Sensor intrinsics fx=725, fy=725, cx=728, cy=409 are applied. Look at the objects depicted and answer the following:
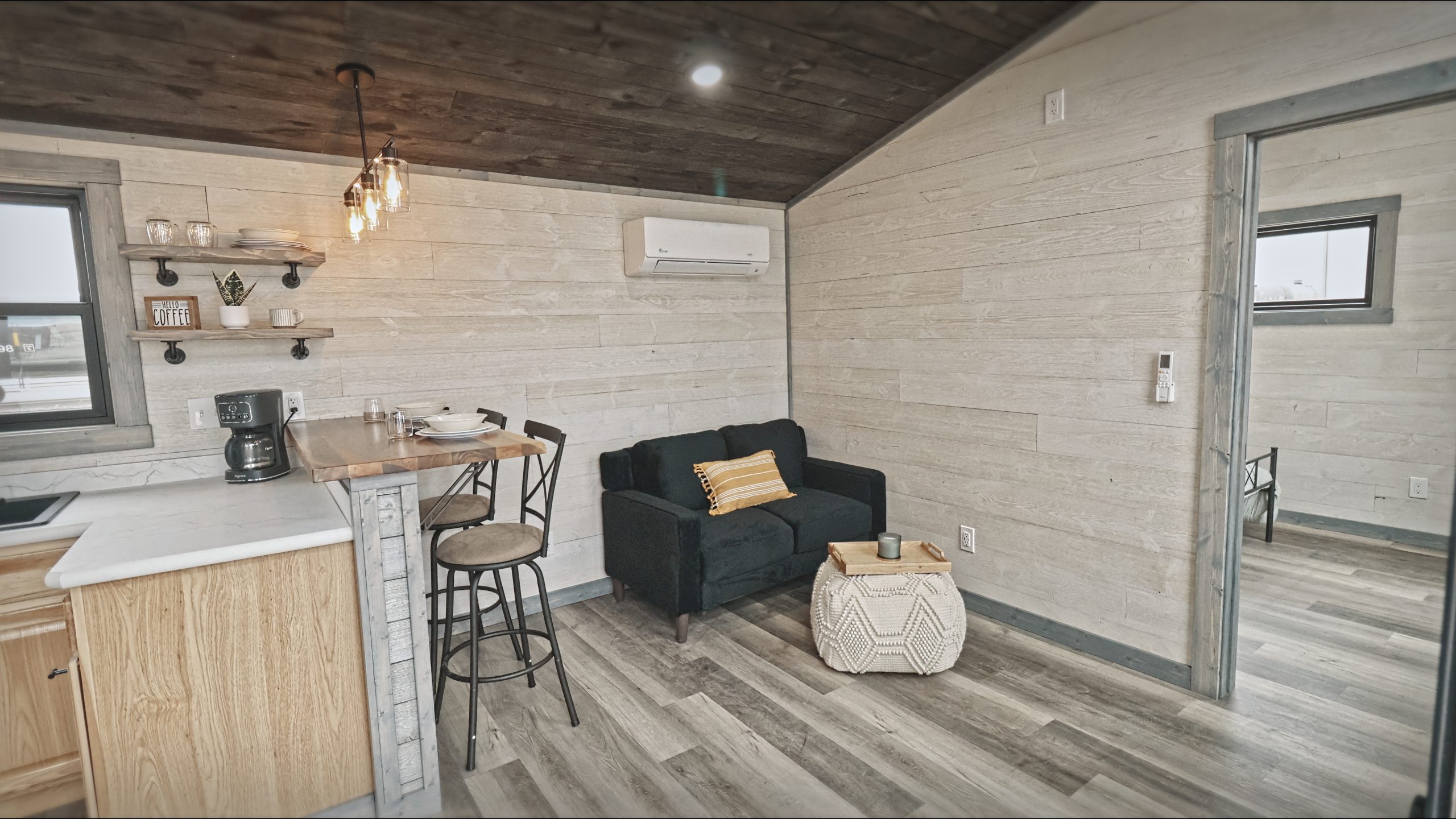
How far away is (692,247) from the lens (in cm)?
378

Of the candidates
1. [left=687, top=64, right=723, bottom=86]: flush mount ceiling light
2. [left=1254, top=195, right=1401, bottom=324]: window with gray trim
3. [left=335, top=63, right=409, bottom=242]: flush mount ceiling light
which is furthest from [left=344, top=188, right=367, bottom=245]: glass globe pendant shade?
[left=1254, top=195, right=1401, bottom=324]: window with gray trim

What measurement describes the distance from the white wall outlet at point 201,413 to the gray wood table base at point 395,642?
4.10 ft

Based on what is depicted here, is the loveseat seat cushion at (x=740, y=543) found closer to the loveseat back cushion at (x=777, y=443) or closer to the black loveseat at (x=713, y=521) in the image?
the black loveseat at (x=713, y=521)

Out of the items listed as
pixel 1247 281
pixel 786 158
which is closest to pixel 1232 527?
pixel 1247 281

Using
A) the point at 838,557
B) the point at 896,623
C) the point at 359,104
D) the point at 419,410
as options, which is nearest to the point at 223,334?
the point at 419,410

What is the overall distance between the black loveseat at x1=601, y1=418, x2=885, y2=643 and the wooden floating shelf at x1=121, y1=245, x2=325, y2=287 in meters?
1.59

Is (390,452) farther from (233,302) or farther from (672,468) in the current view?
(672,468)

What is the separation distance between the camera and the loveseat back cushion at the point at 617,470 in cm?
369

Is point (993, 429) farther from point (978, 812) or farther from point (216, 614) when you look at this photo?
point (216, 614)

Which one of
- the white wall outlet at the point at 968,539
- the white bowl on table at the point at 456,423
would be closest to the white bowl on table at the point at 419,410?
the white bowl on table at the point at 456,423

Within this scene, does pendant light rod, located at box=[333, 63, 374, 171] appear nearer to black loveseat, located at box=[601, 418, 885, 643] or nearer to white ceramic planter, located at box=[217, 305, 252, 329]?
white ceramic planter, located at box=[217, 305, 252, 329]

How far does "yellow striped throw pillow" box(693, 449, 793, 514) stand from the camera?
12.0 ft

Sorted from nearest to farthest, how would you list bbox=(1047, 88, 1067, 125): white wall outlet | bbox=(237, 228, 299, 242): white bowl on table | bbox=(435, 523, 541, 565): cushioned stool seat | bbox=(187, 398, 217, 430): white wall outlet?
1. bbox=(435, 523, 541, 565): cushioned stool seat
2. bbox=(237, 228, 299, 242): white bowl on table
3. bbox=(187, 398, 217, 430): white wall outlet
4. bbox=(1047, 88, 1067, 125): white wall outlet

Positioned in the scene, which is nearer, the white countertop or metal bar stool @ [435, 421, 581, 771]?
the white countertop
